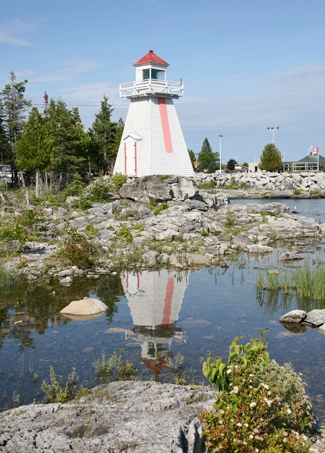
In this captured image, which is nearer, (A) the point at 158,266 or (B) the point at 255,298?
(B) the point at 255,298

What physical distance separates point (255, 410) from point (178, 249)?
Result: 19.4 metres

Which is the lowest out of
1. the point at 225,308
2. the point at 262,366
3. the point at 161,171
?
the point at 225,308

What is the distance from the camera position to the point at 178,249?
26.3m

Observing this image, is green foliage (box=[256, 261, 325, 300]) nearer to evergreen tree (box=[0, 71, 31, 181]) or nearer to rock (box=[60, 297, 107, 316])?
rock (box=[60, 297, 107, 316])

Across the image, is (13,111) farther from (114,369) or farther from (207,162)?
(207,162)

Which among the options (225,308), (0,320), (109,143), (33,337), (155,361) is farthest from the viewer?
(109,143)

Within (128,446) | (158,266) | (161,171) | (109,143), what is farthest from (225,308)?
(109,143)

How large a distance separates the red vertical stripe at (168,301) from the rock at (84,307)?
2.13m

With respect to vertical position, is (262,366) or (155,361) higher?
(262,366)

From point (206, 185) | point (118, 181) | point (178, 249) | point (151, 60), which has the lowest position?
point (178, 249)

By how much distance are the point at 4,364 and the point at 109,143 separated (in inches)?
2071

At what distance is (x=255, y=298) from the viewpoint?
60.6 feet

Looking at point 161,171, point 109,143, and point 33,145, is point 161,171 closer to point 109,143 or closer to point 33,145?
point 33,145

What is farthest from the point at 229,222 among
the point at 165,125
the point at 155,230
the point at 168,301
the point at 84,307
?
the point at 84,307
